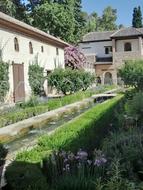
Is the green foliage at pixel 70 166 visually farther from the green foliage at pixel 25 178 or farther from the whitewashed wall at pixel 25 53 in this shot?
the whitewashed wall at pixel 25 53

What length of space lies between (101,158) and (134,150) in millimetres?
633

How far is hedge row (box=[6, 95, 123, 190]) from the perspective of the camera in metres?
5.34

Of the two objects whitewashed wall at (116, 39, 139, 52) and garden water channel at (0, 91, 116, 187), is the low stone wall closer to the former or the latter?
garden water channel at (0, 91, 116, 187)

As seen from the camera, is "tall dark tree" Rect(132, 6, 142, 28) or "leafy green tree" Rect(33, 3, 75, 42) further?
"tall dark tree" Rect(132, 6, 142, 28)

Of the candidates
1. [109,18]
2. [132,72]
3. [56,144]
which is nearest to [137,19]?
[109,18]

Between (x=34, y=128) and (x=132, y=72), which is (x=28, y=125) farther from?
(x=132, y=72)

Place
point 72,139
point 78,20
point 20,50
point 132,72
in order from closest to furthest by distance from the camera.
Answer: point 72,139
point 20,50
point 132,72
point 78,20

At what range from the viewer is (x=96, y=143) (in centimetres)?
891

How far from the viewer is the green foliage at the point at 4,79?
22.6 m

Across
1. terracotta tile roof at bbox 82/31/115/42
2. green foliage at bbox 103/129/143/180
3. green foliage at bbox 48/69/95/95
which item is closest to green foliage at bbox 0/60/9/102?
green foliage at bbox 48/69/95/95

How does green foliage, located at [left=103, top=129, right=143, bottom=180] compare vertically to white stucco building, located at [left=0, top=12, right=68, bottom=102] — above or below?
below

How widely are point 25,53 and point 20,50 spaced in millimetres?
961

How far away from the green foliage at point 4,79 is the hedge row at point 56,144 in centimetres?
1111

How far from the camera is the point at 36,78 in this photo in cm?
2806
